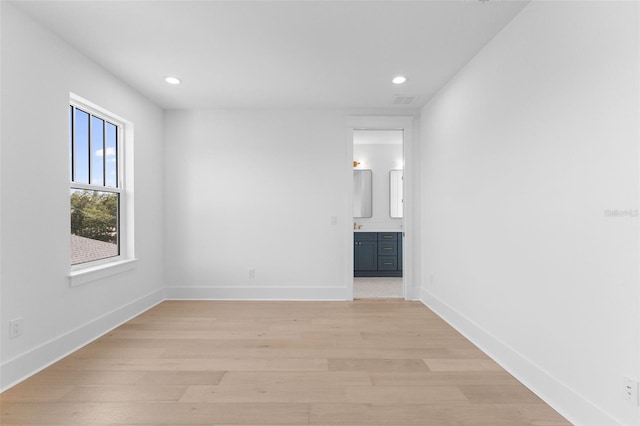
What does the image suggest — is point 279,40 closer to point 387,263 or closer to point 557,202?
point 557,202

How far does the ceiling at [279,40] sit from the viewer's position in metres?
2.32

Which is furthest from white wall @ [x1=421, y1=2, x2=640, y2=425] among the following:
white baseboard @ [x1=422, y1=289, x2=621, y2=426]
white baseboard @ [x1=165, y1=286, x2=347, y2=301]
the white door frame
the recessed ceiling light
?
white baseboard @ [x1=165, y1=286, x2=347, y2=301]

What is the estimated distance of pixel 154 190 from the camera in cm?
432

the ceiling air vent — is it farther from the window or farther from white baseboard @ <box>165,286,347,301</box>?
the window

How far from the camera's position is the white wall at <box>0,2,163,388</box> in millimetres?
2266

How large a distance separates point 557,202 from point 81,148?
3.79 meters

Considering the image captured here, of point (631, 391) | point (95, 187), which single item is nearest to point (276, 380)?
point (631, 391)

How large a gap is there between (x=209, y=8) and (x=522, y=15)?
214cm

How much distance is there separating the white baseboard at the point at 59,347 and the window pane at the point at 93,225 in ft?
1.95

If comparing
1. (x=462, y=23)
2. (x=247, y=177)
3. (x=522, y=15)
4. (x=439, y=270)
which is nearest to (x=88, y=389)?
(x=247, y=177)

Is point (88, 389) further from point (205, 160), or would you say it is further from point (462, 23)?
point (462, 23)

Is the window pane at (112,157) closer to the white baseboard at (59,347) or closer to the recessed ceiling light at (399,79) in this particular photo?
the white baseboard at (59,347)

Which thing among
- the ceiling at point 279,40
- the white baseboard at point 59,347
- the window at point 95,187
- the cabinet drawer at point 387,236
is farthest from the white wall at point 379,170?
the white baseboard at point 59,347

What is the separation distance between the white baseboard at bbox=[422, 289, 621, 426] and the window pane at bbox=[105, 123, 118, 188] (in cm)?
383
